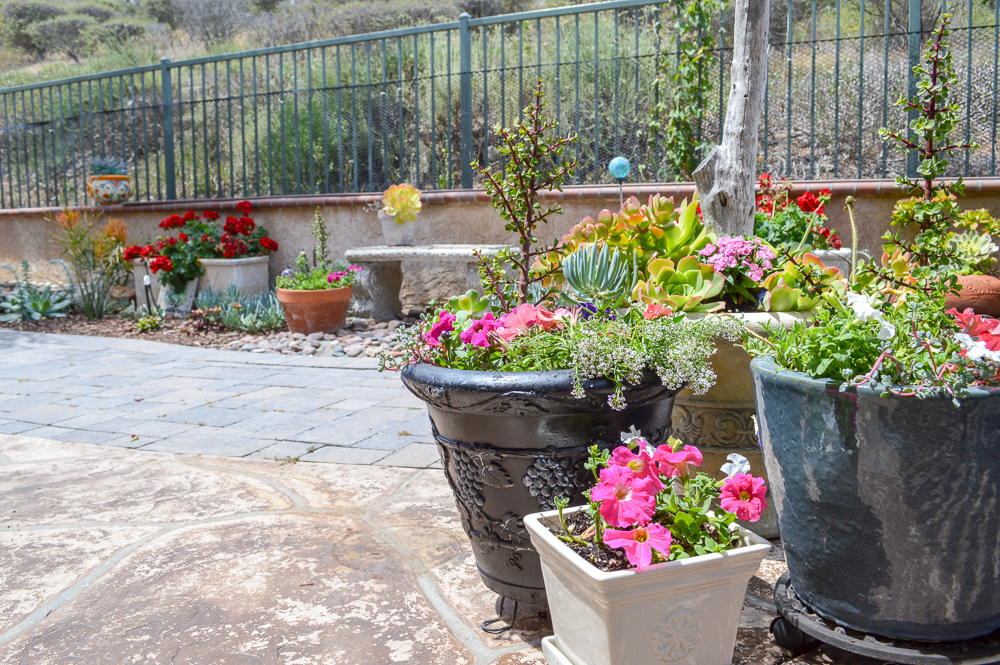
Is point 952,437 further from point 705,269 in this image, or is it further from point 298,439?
point 298,439

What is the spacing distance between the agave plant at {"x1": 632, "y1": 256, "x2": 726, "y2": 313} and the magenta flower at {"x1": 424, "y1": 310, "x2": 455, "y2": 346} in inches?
21.3

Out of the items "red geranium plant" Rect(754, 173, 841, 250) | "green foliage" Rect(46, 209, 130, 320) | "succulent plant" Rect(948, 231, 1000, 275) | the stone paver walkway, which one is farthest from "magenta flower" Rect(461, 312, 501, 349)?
"green foliage" Rect(46, 209, 130, 320)

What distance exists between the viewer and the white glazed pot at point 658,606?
1234mm

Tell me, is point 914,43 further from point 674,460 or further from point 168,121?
point 168,121

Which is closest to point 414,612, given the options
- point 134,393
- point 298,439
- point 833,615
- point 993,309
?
point 833,615

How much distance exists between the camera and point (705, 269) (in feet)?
7.15

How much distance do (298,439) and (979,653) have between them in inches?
105

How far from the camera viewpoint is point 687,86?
241 inches

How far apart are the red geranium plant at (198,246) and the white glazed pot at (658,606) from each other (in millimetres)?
6532

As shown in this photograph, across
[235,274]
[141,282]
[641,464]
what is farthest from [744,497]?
[141,282]

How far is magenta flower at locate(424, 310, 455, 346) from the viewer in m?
1.82

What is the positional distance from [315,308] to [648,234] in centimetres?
415

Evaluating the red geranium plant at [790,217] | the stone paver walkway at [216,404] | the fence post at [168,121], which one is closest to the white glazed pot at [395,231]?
the stone paver walkway at [216,404]

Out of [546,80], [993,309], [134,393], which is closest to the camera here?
[134,393]
